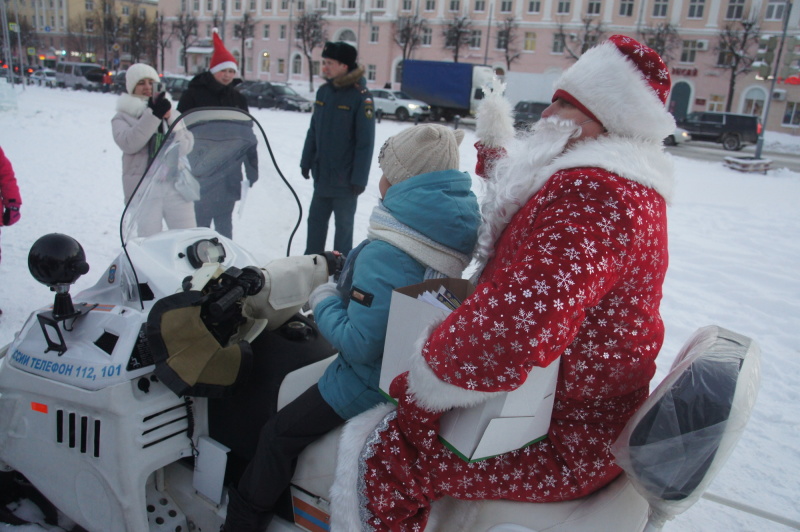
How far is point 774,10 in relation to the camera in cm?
4025

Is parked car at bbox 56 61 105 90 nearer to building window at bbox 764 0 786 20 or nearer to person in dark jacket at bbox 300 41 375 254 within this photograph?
person in dark jacket at bbox 300 41 375 254

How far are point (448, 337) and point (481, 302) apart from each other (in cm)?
11

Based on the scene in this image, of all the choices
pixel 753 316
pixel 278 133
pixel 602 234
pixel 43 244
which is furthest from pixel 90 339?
pixel 278 133

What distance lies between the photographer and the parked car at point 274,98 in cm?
2652

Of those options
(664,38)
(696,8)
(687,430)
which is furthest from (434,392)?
(696,8)

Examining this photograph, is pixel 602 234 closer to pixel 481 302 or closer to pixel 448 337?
pixel 481 302

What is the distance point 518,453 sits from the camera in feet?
4.94

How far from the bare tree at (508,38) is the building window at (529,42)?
31.7 inches

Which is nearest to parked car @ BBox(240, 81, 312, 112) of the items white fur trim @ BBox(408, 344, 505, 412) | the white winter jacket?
the white winter jacket

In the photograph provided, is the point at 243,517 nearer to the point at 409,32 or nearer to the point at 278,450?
the point at 278,450

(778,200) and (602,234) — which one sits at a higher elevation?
(602,234)

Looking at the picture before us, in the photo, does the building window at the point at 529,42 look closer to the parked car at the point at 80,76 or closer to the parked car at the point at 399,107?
the parked car at the point at 399,107

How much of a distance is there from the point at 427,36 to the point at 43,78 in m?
29.1

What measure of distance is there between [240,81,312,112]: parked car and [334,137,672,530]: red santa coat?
2616cm
